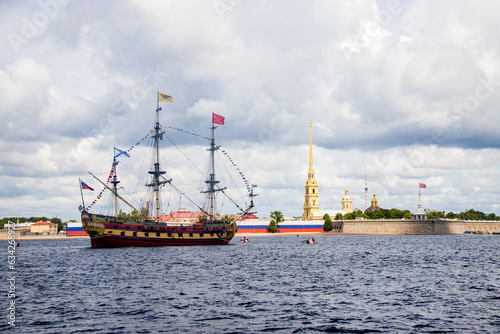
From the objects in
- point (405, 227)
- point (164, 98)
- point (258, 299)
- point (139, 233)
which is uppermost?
point (164, 98)

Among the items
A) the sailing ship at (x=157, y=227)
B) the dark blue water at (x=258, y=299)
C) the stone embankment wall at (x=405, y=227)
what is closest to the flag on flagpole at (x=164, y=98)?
the sailing ship at (x=157, y=227)

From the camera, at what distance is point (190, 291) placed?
124ft

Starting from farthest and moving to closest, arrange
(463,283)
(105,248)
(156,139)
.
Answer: (156,139) < (105,248) < (463,283)

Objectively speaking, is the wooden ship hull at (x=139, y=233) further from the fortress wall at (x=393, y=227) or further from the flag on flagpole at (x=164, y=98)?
the fortress wall at (x=393, y=227)

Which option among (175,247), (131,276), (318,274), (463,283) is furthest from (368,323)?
(175,247)

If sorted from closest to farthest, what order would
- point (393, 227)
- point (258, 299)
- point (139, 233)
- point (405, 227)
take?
point (258, 299) → point (139, 233) → point (405, 227) → point (393, 227)

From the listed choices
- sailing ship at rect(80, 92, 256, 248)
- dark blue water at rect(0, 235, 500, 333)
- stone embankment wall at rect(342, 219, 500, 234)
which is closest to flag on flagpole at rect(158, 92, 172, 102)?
sailing ship at rect(80, 92, 256, 248)

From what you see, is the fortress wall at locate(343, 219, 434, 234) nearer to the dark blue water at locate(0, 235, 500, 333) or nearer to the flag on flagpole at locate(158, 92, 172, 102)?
the flag on flagpole at locate(158, 92, 172, 102)

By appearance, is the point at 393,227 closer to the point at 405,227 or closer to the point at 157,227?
the point at 405,227

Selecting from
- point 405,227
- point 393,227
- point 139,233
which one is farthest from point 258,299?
point 393,227

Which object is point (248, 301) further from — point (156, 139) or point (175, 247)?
point (156, 139)

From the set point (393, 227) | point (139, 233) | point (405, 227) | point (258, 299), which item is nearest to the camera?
point (258, 299)

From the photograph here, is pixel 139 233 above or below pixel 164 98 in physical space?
below

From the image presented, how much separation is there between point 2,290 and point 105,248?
55.9 meters
